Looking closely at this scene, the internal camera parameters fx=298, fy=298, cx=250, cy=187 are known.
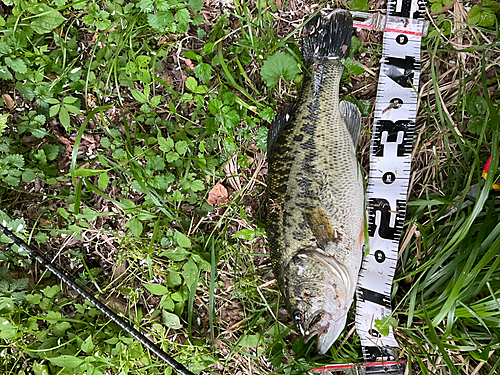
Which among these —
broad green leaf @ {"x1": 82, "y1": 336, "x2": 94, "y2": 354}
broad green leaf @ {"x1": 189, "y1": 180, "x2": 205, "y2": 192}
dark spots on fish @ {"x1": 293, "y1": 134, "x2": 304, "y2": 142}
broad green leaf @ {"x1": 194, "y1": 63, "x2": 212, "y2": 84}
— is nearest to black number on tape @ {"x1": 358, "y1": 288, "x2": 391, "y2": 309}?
dark spots on fish @ {"x1": 293, "y1": 134, "x2": 304, "y2": 142}

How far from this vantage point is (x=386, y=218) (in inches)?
102

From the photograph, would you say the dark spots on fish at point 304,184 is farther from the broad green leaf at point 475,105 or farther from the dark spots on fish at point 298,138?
the broad green leaf at point 475,105

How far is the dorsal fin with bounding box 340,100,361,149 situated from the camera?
2.57m

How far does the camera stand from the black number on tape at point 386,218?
2.56 m

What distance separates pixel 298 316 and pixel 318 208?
88 cm

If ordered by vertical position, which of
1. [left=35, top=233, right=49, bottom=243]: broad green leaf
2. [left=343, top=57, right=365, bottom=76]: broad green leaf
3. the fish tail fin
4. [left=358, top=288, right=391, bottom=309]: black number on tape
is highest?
the fish tail fin

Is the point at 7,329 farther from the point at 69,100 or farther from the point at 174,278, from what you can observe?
the point at 69,100

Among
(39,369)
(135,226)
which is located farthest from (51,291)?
(135,226)

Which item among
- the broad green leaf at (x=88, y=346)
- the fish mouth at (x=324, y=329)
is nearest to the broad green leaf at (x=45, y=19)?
the broad green leaf at (x=88, y=346)

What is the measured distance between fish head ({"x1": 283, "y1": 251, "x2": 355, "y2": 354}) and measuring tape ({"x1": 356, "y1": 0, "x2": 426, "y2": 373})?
0.34 meters

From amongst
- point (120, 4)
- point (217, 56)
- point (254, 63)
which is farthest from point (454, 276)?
point (120, 4)

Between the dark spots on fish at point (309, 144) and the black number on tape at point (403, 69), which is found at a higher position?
the black number on tape at point (403, 69)

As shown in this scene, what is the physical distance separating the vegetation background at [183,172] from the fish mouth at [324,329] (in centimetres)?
24

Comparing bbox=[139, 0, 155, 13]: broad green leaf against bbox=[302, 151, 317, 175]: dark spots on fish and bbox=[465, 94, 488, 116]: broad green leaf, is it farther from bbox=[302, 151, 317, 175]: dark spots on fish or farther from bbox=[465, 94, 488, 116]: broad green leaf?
bbox=[465, 94, 488, 116]: broad green leaf
